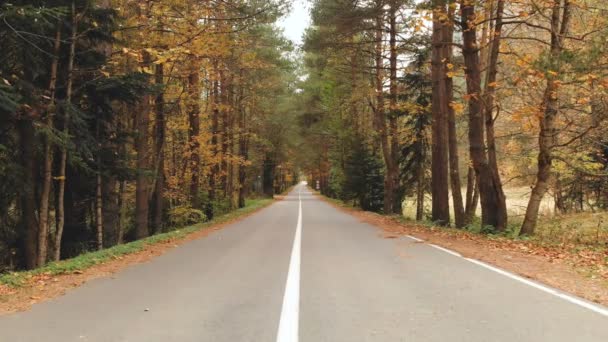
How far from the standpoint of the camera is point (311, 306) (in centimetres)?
603

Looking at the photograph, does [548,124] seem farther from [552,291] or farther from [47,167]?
[47,167]

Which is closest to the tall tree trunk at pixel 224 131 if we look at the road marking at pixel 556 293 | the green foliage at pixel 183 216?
the green foliage at pixel 183 216

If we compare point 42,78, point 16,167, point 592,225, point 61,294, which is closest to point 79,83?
point 42,78

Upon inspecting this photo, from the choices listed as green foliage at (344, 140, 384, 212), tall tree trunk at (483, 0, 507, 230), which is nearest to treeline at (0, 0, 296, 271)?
tall tree trunk at (483, 0, 507, 230)

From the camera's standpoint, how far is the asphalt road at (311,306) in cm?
495

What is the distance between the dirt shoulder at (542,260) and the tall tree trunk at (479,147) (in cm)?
114

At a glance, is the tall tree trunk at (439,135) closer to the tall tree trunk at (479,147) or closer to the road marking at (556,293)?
the tall tree trunk at (479,147)

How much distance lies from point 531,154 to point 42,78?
16.8 metres

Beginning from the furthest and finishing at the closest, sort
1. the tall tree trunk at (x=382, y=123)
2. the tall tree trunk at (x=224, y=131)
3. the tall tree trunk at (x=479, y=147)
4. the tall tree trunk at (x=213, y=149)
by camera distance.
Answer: the tall tree trunk at (x=224, y=131)
the tall tree trunk at (x=213, y=149)
the tall tree trunk at (x=382, y=123)
the tall tree trunk at (x=479, y=147)

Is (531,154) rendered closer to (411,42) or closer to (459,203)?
(459,203)

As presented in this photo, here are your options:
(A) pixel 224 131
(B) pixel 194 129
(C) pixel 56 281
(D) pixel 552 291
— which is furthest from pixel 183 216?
(D) pixel 552 291

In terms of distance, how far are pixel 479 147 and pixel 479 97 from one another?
6.46ft

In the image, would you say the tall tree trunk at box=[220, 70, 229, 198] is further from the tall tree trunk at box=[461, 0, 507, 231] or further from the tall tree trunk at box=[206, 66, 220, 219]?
the tall tree trunk at box=[461, 0, 507, 231]

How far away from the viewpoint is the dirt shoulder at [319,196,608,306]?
288 inches
